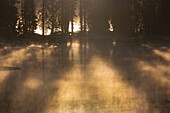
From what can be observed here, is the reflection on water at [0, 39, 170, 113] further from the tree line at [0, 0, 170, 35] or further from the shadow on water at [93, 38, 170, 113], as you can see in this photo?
the tree line at [0, 0, 170, 35]

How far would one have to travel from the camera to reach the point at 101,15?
55.6 metres

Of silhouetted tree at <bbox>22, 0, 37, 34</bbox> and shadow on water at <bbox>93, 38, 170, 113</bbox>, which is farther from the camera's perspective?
silhouetted tree at <bbox>22, 0, 37, 34</bbox>

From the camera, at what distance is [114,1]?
5344 centimetres

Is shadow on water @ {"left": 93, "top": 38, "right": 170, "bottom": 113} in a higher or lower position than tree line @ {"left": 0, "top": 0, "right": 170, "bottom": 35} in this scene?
lower

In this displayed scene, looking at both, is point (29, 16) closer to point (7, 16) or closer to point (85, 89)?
point (7, 16)

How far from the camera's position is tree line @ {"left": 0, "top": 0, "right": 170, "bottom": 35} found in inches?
2088

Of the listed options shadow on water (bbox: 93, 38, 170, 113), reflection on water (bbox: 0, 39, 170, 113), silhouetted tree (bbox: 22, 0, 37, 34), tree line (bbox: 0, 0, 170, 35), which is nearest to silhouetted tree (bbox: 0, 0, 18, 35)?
tree line (bbox: 0, 0, 170, 35)

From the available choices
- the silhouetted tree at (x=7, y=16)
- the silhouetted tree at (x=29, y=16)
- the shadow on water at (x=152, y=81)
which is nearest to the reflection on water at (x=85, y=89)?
the shadow on water at (x=152, y=81)

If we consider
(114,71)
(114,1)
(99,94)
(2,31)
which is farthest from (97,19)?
(99,94)

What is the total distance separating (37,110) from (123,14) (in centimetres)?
4760

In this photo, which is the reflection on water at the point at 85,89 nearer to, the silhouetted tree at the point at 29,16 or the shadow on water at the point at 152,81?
the shadow on water at the point at 152,81

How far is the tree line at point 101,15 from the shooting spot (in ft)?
174

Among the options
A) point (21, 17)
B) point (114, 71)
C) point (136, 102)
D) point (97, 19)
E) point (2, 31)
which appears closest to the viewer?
point (136, 102)

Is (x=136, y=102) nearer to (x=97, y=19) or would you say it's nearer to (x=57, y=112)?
(x=57, y=112)
